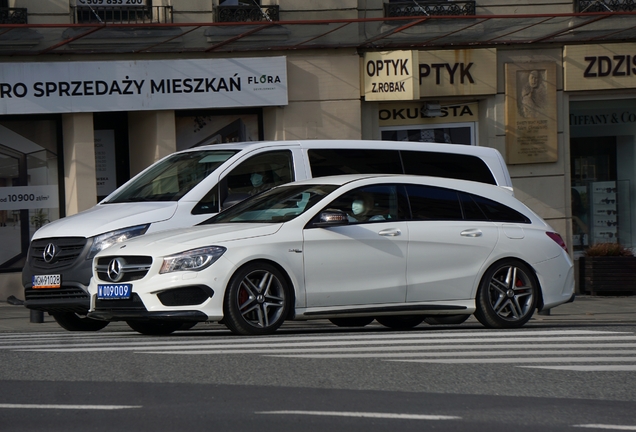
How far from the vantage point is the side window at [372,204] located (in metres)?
9.88

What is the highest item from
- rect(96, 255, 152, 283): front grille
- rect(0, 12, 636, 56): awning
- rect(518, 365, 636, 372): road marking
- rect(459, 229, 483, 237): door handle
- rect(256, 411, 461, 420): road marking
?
rect(0, 12, 636, 56): awning

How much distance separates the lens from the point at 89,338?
9.93 meters

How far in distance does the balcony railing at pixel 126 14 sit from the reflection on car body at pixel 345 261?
927cm

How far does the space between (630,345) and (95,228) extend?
505 cm

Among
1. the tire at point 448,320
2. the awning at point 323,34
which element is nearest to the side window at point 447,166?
the tire at point 448,320

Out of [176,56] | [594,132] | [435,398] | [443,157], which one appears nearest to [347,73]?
[176,56]

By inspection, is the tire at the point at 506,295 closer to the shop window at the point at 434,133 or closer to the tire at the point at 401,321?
the tire at the point at 401,321

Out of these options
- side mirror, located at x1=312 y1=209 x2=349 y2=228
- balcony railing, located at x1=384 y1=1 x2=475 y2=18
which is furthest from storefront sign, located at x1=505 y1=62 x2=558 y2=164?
side mirror, located at x1=312 y1=209 x2=349 y2=228

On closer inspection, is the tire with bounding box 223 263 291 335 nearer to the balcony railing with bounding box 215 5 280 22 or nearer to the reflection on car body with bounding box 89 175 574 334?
the reflection on car body with bounding box 89 175 574 334

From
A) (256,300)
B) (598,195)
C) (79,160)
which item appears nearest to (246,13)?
(79,160)

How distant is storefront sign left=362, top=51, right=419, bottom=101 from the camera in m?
19.2

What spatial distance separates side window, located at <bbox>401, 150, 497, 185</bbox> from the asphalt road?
3128mm

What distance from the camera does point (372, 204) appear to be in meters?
10.0

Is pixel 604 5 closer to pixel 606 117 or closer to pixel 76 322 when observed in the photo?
pixel 606 117
